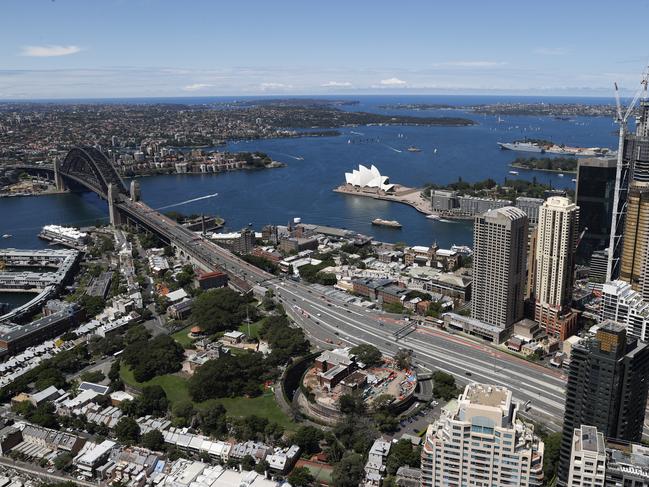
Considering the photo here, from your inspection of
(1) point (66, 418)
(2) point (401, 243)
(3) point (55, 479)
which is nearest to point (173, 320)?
(1) point (66, 418)

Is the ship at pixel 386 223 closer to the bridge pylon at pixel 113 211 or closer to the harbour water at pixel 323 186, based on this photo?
the harbour water at pixel 323 186

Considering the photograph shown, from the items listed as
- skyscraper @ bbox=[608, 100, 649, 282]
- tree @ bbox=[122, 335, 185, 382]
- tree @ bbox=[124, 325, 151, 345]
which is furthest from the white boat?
tree @ bbox=[122, 335, 185, 382]

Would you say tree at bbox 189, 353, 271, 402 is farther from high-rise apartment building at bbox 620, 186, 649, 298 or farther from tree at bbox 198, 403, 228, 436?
high-rise apartment building at bbox 620, 186, 649, 298

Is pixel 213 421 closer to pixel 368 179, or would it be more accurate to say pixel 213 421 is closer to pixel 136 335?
pixel 136 335

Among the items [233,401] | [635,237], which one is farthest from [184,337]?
[635,237]

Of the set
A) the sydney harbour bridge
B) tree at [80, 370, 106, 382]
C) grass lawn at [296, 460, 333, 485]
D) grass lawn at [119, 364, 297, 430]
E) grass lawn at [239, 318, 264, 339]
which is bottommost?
grass lawn at [119, 364, 297, 430]

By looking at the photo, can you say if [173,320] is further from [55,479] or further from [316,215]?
[316,215]
